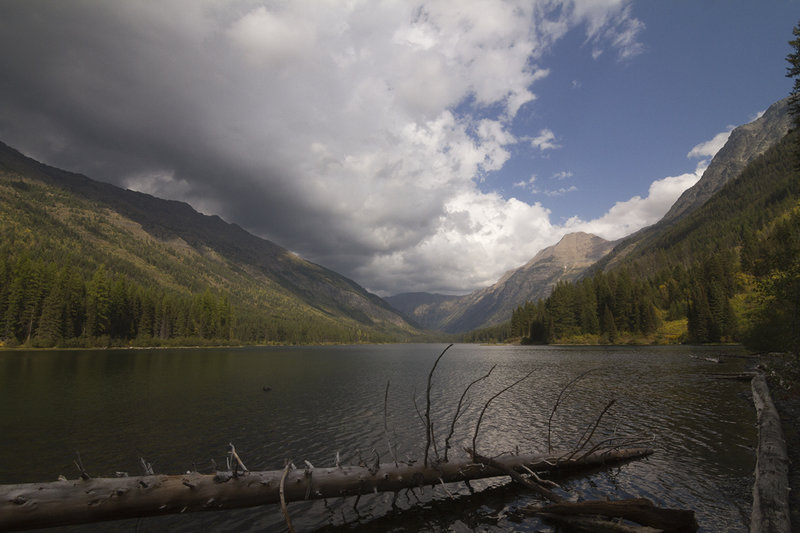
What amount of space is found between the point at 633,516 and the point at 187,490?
48.4ft

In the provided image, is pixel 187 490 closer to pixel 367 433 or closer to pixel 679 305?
pixel 367 433

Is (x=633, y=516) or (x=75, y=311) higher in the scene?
(x=75, y=311)

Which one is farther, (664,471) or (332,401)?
(332,401)

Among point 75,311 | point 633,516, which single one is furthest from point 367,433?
point 75,311

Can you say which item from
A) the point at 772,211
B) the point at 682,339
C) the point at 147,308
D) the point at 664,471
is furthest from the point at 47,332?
the point at 772,211

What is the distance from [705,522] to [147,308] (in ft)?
583

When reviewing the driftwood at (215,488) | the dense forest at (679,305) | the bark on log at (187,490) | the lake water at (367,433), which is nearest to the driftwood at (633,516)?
the driftwood at (215,488)

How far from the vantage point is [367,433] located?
89.7 ft

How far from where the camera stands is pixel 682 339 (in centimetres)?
12656

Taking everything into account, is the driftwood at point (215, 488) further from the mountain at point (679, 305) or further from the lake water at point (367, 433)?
the mountain at point (679, 305)

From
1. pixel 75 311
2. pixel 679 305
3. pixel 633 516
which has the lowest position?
pixel 633 516

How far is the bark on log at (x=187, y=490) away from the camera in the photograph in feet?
31.0

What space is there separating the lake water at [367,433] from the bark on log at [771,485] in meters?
1.58

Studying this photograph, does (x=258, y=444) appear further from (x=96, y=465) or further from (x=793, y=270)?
→ (x=793, y=270)
